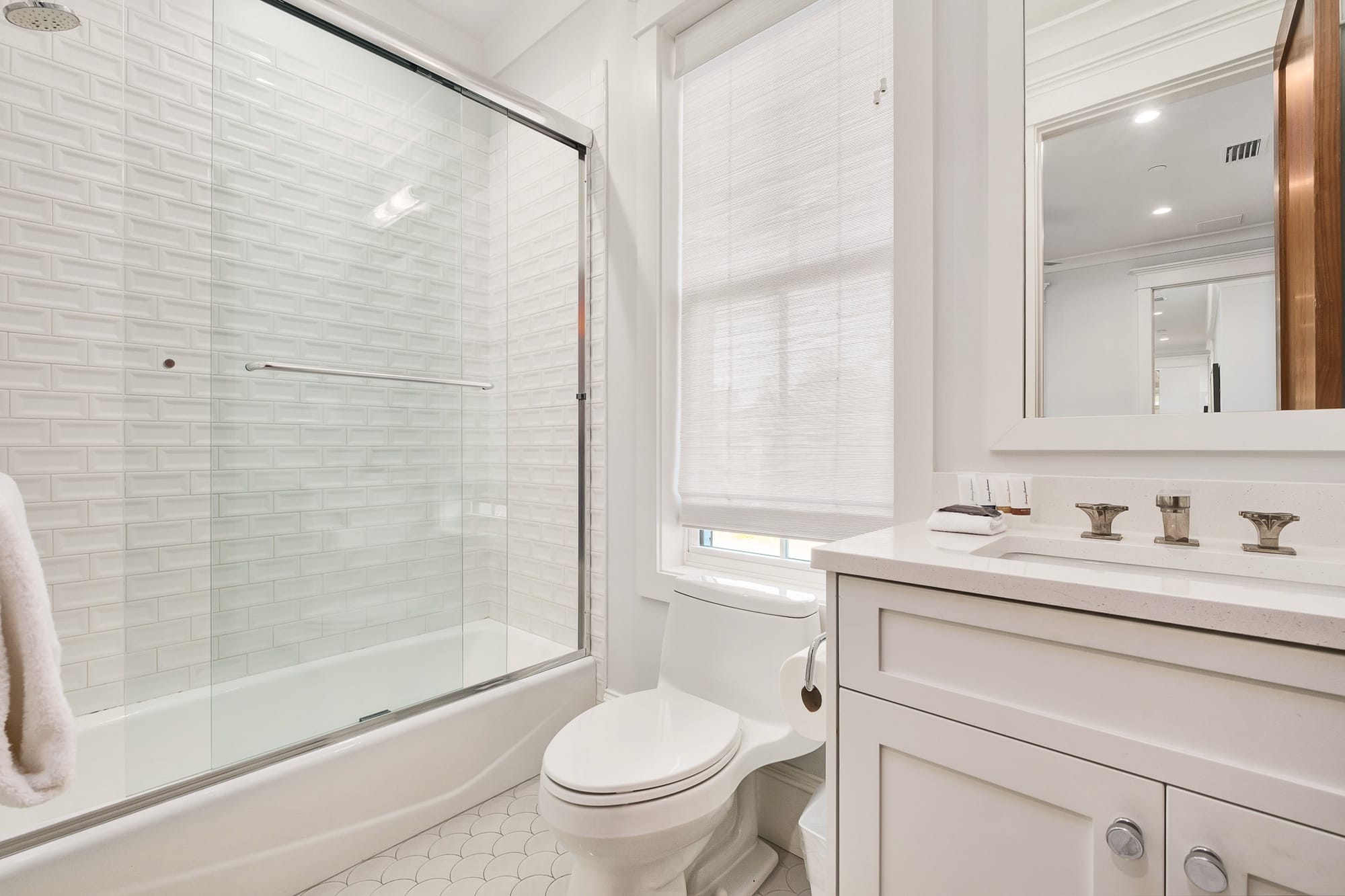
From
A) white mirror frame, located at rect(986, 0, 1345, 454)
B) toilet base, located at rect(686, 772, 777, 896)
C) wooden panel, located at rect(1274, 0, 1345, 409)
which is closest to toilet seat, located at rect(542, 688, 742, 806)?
toilet base, located at rect(686, 772, 777, 896)

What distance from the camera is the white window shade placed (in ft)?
4.92

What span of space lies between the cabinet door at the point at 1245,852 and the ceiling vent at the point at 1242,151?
3.35 ft

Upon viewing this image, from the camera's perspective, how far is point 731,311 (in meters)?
1.79

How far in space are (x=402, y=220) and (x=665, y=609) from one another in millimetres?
1429

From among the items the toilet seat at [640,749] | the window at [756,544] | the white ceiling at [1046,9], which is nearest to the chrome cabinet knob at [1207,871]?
the toilet seat at [640,749]

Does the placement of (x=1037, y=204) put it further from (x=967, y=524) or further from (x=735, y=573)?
(x=735, y=573)

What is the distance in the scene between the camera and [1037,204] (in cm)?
119

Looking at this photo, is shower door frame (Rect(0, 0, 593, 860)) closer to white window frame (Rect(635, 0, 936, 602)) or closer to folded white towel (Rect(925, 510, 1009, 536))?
white window frame (Rect(635, 0, 936, 602))

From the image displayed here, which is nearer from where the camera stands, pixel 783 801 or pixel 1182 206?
pixel 1182 206

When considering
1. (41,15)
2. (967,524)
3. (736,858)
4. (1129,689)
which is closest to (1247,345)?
(967,524)

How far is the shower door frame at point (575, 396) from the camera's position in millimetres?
1229

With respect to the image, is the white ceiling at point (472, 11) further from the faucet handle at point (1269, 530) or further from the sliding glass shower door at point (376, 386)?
the faucet handle at point (1269, 530)

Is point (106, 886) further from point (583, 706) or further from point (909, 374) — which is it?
point (909, 374)

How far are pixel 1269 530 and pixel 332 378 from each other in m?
2.02
